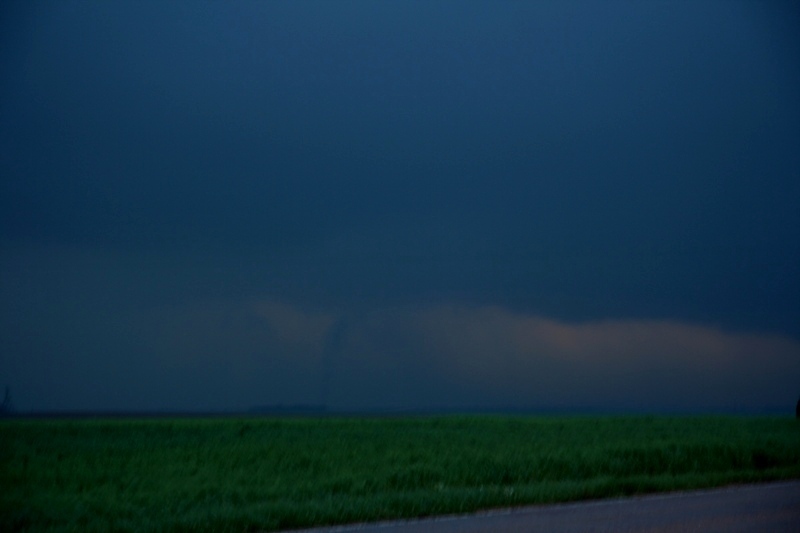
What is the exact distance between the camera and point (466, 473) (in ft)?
60.0

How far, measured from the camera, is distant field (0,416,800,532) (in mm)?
13602

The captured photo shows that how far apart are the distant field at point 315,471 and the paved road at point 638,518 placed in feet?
2.96

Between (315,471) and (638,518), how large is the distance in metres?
8.78

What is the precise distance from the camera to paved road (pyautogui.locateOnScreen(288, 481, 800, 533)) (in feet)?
39.5

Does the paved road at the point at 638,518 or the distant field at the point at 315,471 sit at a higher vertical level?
the distant field at the point at 315,471

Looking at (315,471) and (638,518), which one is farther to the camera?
(315,471)

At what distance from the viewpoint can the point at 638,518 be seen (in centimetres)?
1285

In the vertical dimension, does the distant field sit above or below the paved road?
above

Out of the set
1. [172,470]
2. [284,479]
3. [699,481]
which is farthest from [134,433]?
[699,481]

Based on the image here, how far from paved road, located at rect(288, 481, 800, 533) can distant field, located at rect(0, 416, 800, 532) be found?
0.90 m

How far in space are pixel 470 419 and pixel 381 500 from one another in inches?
1027

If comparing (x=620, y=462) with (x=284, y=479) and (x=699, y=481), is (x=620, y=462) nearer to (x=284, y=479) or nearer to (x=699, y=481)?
(x=699, y=481)

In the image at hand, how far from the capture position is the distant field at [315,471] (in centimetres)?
1360

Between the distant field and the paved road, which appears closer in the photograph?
the paved road
